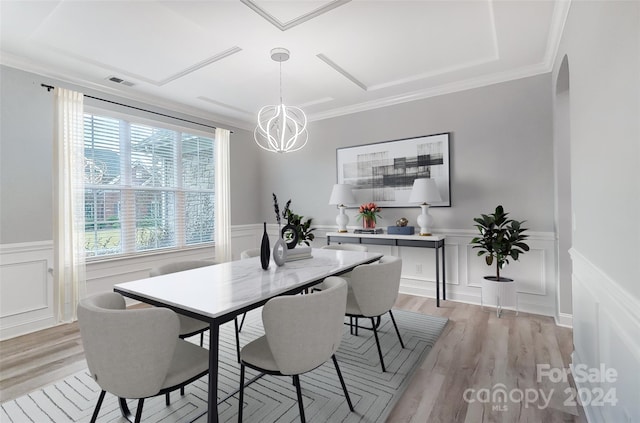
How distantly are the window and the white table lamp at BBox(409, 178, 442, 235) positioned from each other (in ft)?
10.1

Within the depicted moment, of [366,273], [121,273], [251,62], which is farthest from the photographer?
[121,273]

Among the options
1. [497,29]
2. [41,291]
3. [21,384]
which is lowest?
[21,384]

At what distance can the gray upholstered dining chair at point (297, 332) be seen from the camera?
144cm

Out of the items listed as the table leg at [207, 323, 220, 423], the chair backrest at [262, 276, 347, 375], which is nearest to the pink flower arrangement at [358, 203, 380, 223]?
the chair backrest at [262, 276, 347, 375]

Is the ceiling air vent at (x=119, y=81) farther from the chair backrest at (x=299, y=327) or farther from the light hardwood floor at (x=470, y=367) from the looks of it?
the chair backrest at (x=299, y=327)

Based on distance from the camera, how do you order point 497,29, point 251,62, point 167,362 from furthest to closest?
point 251,62 < point 497,29 < point 167,362

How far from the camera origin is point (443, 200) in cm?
386

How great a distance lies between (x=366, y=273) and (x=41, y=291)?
3.32 m

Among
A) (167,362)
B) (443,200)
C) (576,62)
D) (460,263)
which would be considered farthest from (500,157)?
(167,362)

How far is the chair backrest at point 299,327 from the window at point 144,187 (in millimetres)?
3183

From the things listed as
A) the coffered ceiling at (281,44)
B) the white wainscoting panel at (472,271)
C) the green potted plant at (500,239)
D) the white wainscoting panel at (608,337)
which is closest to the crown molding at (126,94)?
the coffered ceiling at (281,44)

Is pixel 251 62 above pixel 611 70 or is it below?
above

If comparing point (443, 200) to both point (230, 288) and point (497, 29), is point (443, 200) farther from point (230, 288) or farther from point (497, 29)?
point (230, 288)

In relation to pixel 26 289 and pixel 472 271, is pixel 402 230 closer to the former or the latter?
pixel 472 271
